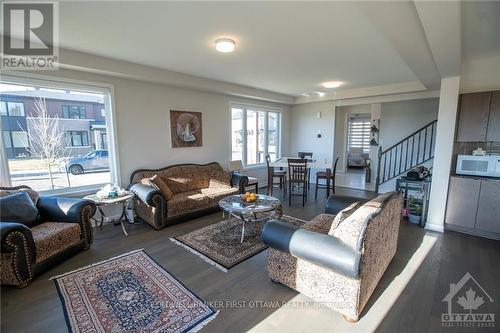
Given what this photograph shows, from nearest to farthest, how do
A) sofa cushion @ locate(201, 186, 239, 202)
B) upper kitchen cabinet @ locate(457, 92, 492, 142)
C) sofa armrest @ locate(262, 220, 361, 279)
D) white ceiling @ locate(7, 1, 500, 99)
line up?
1. sofa armrest @ locate(262, 220, 361, 279)
2. white ceiling @ locate(7, 1, 500, 99)
3. upper kitchen cabinet @ locate(457, 92, 492, 142)
4. sofa cushion @ locate(201, 186, 239, 202)

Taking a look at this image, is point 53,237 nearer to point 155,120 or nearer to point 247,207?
point 247,207

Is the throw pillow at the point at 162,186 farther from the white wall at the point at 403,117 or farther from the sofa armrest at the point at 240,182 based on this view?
the white wall at the point at 403,117

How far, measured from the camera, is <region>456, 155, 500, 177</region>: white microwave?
328 centimetres

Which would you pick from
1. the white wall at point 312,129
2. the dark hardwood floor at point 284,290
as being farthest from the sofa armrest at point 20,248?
the white wall at point 312,129

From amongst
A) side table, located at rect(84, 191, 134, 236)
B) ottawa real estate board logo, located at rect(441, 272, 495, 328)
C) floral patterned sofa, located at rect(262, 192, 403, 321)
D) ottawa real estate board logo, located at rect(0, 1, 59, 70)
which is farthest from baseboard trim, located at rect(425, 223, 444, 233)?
ottawa real estate board logo, located at rect(0, 1, 59, 70)

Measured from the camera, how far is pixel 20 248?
2172mm

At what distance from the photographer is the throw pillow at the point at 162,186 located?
12.6 feet

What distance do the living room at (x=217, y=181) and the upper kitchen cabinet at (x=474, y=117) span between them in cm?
2

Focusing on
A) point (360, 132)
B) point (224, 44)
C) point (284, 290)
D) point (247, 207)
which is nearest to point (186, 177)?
point (247, 207)

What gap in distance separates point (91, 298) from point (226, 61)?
10.6 ft

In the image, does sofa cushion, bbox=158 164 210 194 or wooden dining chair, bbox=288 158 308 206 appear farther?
wooden dining chair, bbox=288 158 308 206

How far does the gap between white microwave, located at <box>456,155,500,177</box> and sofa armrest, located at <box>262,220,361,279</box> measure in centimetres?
306

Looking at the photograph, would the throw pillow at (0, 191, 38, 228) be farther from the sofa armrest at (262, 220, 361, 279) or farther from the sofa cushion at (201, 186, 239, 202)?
the sofa armrest at (262, 220, 361, 279)

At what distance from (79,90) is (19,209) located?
187 cm
